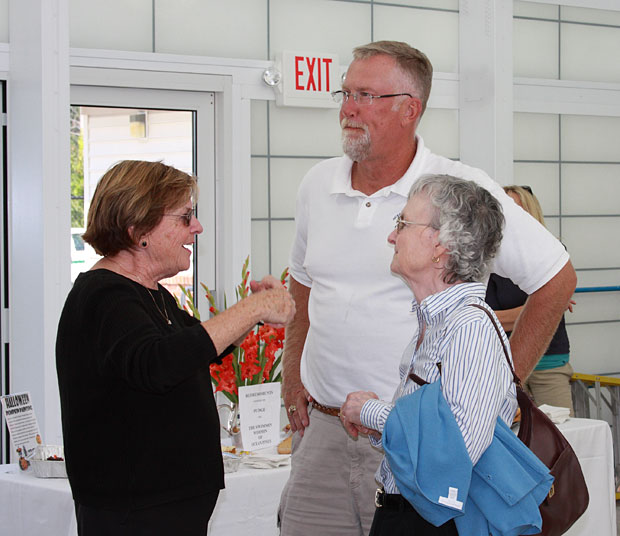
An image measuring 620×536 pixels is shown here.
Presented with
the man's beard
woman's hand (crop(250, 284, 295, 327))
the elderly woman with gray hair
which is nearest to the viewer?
the elderly woman with gray hair

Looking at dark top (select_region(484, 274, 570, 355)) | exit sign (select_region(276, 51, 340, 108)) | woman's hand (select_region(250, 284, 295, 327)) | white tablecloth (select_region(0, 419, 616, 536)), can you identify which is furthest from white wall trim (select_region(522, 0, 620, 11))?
woman's hand (select_region(250, 284, 295, 327))

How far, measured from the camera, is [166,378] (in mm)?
1551

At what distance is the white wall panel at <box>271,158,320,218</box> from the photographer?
448 cm

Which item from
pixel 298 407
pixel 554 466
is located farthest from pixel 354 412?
pixel 298 407

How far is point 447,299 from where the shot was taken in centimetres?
155

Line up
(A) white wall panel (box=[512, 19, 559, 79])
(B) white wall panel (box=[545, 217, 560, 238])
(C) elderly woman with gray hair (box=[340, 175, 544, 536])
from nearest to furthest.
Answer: (C) elderly woman with gray hair (box=[340, 175, 544, 536])
(A) white wall panel (box=[512, 19, 559, 79])
(B) white wall panel (box=[545, 217, 560, 238])

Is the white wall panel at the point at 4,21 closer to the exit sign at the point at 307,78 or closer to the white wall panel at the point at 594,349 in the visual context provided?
the exit sign at the point at 307,78

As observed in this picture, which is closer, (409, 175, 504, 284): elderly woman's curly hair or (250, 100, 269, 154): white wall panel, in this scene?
(409, 175, 504, 284): elderly woman's curly hair

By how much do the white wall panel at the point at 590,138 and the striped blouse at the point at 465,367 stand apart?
4.08 meters

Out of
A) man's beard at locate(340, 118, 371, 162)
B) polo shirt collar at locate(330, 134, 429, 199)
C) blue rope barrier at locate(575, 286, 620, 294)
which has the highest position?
Answer: man's beard at locate(340, 118, 371, 162)

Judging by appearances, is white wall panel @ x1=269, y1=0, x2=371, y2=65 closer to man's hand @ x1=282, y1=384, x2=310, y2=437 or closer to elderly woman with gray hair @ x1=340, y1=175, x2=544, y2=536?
man's hand @ x1=282, y1=384, x2=310, y2=437

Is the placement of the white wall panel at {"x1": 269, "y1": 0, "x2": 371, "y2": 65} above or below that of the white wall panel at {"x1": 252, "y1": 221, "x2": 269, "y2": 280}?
above

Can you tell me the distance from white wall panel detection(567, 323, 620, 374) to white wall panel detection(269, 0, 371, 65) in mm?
2330

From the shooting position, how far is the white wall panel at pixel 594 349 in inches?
209
